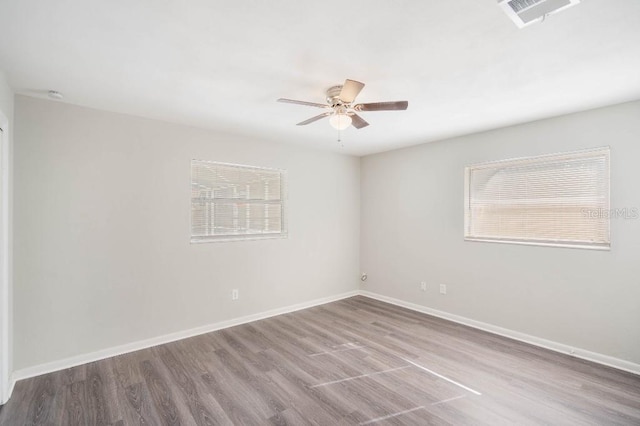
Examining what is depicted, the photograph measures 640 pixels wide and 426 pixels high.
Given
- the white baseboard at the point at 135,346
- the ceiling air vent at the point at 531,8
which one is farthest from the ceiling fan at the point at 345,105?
the white baseboard at the point at 135,346

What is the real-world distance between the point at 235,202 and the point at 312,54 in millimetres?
2447

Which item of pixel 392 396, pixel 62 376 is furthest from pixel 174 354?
pixel 392 396

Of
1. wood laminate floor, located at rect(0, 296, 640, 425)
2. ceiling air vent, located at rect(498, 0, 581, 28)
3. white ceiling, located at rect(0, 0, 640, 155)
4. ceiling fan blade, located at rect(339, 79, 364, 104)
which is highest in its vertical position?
white ceiling, located at rect(0, 0, 640, 155)

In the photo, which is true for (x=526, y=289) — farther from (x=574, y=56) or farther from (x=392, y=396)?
(x=574, y=56)

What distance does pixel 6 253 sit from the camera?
228 cm

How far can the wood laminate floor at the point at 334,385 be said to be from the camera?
212 cm

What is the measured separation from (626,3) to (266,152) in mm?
3529

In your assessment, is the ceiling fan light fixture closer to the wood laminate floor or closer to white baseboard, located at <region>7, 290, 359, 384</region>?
the wood laminate floor

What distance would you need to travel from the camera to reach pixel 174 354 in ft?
10.0

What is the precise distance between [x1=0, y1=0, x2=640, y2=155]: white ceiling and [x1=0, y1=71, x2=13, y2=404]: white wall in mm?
213

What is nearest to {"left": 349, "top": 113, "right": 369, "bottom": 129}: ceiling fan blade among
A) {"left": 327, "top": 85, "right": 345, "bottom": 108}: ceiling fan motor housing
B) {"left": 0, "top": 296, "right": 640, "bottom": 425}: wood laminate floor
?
{"left": 327, "top": 85, "right": 345, "bottom": 108}: ceiling fan motor housing

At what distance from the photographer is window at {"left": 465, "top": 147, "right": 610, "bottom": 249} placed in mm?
2953

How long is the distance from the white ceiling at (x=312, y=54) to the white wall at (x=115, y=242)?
1.18 feet

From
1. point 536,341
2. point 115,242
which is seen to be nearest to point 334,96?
point 115,242
